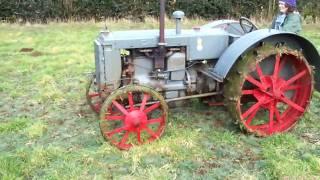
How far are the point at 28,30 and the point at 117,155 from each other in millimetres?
8586

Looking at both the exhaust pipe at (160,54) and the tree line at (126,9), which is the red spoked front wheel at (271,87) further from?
the tree line at (126,9)

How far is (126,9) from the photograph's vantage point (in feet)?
43.8

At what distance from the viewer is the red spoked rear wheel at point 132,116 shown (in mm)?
4309

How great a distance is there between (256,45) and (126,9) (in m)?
9.20

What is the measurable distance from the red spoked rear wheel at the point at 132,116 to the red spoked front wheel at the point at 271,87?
2.72 feet

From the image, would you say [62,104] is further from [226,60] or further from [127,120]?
[226,60]

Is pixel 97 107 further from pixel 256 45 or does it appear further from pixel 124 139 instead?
pixel 256 45

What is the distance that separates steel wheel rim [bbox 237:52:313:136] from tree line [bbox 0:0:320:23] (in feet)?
28.8

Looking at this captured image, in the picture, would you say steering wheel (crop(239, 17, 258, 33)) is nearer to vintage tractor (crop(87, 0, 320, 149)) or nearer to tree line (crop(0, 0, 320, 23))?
vintage tractor (crop(87, 0, 320, 149))

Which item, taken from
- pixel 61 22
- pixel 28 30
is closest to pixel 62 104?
pixel 28 30

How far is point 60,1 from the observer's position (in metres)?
13.1

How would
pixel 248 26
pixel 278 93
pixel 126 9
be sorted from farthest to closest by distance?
pixel 126 9 < pixel 248 26 < pixel 278 93

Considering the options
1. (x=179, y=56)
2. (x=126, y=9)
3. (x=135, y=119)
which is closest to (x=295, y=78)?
(x=179, y=56)

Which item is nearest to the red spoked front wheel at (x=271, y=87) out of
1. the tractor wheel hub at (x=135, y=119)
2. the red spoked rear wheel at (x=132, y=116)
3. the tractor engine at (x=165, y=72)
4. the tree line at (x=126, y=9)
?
the tractor engine at (x=165, y=72)
